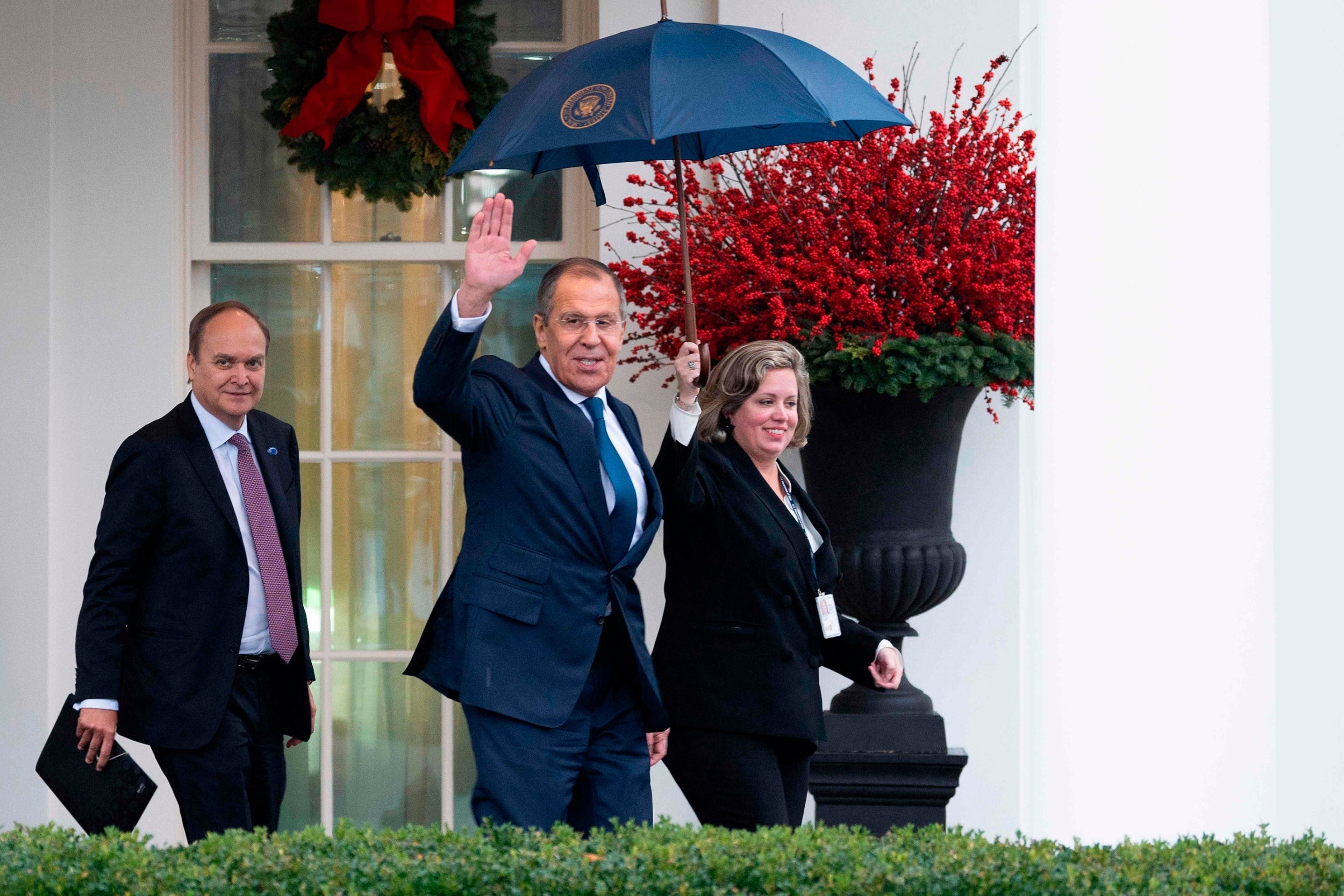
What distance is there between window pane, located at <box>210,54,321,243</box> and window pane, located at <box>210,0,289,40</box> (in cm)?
7

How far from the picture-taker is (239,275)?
4984 mm

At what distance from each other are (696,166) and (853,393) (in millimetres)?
1140

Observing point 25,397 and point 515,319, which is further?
point 515,319

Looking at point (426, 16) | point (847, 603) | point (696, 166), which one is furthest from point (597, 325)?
point (426, 16)

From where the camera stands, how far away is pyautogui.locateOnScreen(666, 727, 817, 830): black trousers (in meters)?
3.05

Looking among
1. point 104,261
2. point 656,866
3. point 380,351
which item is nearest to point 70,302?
point 104,261

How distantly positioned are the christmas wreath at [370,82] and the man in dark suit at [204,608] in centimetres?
164

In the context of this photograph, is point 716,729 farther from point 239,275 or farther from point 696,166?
point 239,275

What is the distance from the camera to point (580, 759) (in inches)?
108

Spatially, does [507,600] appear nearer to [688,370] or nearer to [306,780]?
[688,370]

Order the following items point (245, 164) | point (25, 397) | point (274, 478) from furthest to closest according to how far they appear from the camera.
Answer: point (245, 164) < point (25, 397) < point (274, 478)

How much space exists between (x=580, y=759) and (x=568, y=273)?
93 centimetres

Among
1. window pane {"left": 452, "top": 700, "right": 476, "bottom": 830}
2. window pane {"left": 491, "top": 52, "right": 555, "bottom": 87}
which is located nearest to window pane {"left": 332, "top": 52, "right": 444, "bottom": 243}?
window pane {"left": 491, "top": 52, "right": 555, "bottom": 87}

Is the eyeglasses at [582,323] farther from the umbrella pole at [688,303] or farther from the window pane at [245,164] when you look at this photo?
the window pane at [245,164]
